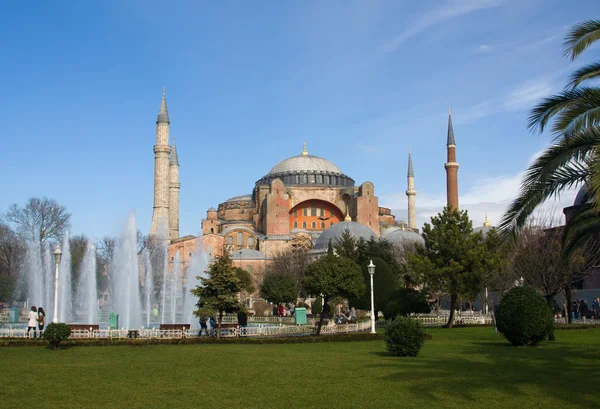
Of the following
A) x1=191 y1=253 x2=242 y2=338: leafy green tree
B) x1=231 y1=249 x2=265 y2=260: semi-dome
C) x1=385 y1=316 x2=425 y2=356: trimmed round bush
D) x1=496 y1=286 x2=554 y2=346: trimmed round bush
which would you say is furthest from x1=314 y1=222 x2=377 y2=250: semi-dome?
x1=385 y1=316 x2=425 y2=356: trimmed round bush

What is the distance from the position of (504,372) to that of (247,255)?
147 ft

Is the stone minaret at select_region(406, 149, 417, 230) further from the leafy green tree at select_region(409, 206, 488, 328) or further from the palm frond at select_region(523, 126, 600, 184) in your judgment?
the palm frond at select_region(523, 126, 600, 184)

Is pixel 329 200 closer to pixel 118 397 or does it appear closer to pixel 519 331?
pixel 519 331

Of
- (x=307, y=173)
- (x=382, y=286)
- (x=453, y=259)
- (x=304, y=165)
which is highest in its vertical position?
(x=304, y=165)

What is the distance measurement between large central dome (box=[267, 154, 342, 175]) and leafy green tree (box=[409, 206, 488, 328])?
41.1 m

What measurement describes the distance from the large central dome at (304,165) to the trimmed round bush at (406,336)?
53941 mm

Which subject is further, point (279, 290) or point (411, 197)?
point (411, 197)

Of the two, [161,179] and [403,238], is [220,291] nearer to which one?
[403,238]

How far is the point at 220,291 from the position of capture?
653 inches

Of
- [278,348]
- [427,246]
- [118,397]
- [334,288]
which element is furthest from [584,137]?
[427,246]

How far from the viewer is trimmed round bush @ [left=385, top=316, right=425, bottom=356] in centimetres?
1148

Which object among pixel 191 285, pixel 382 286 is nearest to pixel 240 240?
pixel 191 285

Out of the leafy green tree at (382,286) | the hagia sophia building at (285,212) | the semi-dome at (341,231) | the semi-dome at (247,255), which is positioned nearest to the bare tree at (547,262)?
the leafy green tree at (382,286)

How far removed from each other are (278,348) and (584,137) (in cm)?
807
